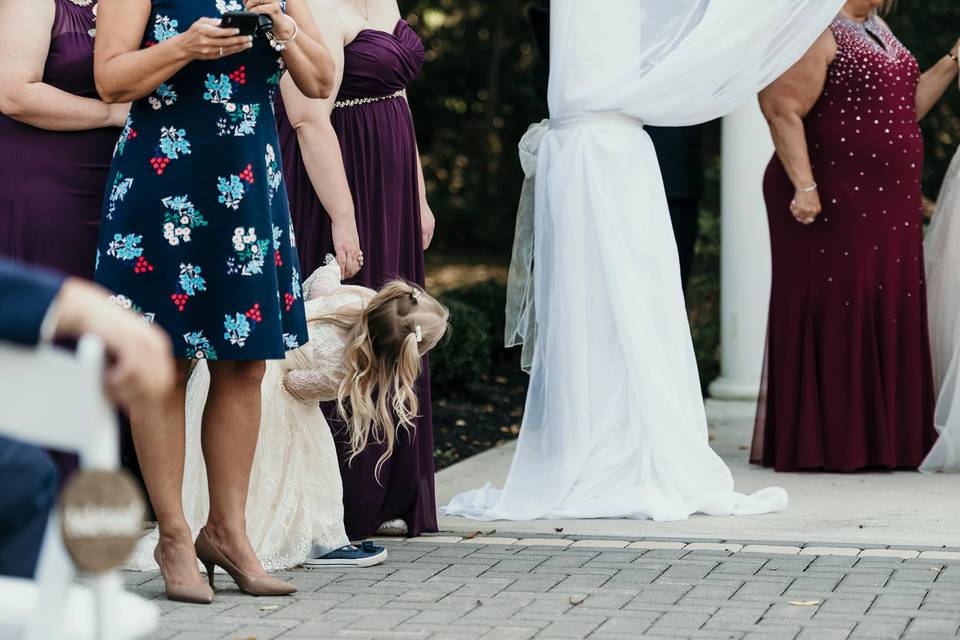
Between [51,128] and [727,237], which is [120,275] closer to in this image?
[51,128]

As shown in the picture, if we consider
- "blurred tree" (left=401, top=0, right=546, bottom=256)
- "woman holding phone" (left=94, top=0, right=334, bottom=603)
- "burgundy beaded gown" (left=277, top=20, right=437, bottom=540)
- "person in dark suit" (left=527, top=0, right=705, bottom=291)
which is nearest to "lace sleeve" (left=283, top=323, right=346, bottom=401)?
"burgundy beaded gown" (left=277, top=20, right=437, bottom=540)

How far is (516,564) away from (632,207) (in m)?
1.45

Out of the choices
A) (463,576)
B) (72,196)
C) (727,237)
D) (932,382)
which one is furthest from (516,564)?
(727,237)

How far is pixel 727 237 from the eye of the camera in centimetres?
812

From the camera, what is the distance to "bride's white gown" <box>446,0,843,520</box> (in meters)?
5.34

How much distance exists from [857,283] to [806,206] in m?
0.39

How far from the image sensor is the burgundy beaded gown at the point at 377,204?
16.1ft

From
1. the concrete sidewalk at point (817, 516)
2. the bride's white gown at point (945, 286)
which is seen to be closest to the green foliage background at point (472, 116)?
the bride's white gown at point (945, 286)

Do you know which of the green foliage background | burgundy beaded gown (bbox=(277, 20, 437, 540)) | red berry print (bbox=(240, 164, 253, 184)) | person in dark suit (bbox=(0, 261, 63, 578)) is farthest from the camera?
the green foliage background

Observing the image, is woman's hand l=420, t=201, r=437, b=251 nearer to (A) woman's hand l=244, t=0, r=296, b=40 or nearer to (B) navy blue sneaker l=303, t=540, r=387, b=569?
(B) navy blue sneaker l=303, t=540, r=387, b=569

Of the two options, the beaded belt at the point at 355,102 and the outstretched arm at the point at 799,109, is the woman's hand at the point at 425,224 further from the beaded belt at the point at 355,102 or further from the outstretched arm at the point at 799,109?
the outstretched arm at the point at 799,109

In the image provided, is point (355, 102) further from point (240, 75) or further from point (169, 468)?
point (169, 468)

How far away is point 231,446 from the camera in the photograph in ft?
13.4

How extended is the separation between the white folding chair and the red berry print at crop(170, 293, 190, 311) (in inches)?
77.2
